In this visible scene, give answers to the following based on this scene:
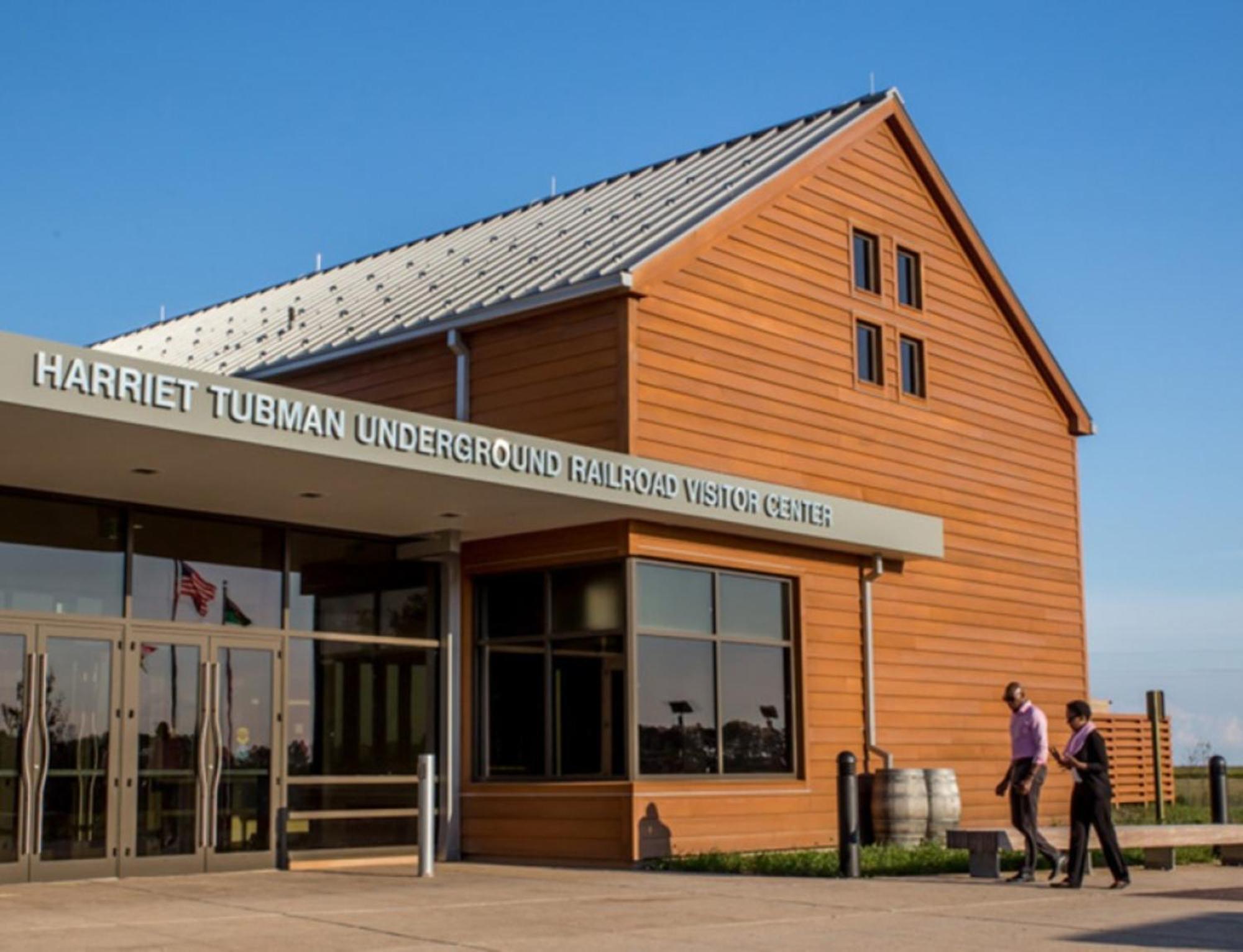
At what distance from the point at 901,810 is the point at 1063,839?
12.1ft

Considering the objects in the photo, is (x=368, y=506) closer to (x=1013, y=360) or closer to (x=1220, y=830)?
(x=1220, y=830)

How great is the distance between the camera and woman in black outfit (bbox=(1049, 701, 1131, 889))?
14.6 m

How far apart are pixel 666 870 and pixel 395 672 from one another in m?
4.05

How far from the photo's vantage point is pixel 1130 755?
2745cm

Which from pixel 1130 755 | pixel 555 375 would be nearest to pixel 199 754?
pixel 555 375

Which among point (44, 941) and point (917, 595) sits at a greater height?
point (917, 595)

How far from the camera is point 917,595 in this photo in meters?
22.2

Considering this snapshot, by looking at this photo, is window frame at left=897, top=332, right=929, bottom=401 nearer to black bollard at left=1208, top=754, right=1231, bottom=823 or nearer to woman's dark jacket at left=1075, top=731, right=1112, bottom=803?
black bollard at left=1208, top=754, right=1231, bottom=823

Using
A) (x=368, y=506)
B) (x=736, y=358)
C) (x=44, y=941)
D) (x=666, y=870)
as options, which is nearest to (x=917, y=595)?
(x=736, y=358)

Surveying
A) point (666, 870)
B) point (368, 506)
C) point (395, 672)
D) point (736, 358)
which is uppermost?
point (736, 358)

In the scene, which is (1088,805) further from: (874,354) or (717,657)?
(874,354)

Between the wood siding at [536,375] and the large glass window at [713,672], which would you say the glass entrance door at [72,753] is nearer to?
the wood siding at [536,375]

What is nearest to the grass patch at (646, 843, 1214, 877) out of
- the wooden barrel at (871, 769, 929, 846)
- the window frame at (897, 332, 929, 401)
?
the wooden barrel at (871, 769, 929, 846)

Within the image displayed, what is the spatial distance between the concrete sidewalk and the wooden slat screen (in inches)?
412
